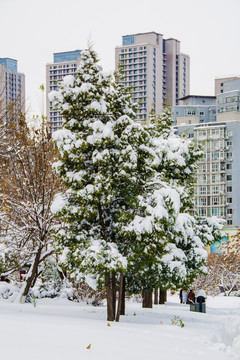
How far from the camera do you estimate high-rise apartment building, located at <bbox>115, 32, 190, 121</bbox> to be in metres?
165

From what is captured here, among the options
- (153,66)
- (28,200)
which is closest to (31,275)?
(28,200)

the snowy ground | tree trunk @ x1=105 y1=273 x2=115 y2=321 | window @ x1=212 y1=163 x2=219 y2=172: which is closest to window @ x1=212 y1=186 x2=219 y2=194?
window @ x1=212 y1=163 x2=219 y2=172

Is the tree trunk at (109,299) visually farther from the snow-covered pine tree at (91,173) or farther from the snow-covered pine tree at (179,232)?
the snow-covered pine tree at (179,232)

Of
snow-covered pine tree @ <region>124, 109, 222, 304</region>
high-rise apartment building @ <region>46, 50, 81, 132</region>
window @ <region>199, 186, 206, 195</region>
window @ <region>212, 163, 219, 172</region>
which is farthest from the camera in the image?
high-rise apartment building @ <region>46, 50, 81, 132</region>

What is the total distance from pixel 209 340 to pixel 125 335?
223 cm

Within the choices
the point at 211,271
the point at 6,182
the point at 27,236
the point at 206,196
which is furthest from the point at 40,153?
the point at 206,196

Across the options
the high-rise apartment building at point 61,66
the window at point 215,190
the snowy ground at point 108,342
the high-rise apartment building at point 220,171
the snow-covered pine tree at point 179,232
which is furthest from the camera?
the high-rise apartment building at point 61,66

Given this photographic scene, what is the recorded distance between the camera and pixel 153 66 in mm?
167125

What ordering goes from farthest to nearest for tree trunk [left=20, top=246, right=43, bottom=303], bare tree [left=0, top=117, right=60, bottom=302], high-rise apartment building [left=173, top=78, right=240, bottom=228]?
high-rise apartment building [left=173, top=78, right=240, bottom=228]
bare tree [left=0, top=117, right=60, bottom=302]
tree trunk [left=20, top=246, right=43, bottom=303]

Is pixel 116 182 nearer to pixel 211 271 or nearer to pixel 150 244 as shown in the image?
pixel 150 244

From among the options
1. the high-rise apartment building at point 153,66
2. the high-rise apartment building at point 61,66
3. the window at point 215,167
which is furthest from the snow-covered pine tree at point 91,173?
the high-rise apartment building at point 61,66

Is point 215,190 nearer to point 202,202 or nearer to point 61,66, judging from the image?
point 202,202

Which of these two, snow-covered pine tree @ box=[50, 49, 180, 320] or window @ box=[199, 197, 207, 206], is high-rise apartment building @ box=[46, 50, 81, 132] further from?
snow-covered pine tree @ box=[50, 49, 180, 320]

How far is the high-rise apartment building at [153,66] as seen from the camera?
165 m
